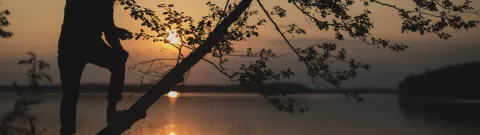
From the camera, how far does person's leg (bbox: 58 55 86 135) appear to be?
9.48 metres

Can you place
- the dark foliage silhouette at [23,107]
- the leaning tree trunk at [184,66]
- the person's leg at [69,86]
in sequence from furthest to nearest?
the leaning tree trunk at [184,66]
the person's leg at [69,86]
the dark foliage silhouette at [23,107]

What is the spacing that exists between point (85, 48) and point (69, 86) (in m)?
0.76

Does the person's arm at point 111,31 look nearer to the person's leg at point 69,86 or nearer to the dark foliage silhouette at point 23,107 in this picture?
→ the person's leg at point 69,86

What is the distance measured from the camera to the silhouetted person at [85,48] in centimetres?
920

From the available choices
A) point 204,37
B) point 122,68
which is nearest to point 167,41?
point 204,37

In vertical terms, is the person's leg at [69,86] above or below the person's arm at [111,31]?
below

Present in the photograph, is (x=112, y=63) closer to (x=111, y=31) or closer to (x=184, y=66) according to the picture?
(x=111, y=31)

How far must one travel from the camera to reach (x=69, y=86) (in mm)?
9633

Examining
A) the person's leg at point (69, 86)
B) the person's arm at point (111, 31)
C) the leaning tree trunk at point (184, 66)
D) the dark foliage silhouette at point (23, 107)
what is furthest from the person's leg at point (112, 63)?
the dark foliage silhouette at point (23, 107)

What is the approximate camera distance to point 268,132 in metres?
53.5

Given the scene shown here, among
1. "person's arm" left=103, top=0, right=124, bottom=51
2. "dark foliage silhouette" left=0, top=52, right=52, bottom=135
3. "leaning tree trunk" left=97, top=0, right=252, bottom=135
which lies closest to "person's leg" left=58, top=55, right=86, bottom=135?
"person's arm" left=103, top=0, right=124, bottom=51

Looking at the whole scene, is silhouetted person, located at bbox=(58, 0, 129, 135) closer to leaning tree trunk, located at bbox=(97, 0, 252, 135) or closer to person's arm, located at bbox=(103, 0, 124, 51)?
person's arm, located at bbox=(103, 0, 124, 51)

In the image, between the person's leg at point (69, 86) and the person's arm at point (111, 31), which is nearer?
the person's arm at point (111, 31)

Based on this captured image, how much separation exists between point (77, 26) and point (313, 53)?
5.18 meters
